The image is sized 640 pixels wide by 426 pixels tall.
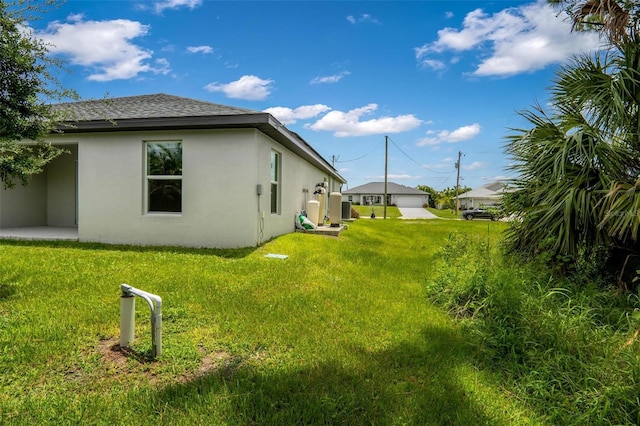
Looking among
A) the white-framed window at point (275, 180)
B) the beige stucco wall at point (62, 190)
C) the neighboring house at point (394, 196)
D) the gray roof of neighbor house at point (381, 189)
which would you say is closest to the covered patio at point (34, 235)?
the beige stucco wall at point (62, 190)

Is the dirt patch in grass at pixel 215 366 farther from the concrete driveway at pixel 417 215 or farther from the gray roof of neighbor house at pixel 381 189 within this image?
the gray roof of neighbor house at pixel 381 189

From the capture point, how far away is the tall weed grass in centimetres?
218

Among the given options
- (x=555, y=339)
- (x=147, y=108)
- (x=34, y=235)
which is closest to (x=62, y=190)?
(x=34, y=235)

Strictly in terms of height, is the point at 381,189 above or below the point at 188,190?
above

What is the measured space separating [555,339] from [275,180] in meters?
7.50

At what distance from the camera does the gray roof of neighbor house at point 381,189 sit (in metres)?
54.4

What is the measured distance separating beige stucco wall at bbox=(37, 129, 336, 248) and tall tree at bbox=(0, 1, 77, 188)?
3061 mm

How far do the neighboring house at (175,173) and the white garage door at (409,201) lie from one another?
157ft

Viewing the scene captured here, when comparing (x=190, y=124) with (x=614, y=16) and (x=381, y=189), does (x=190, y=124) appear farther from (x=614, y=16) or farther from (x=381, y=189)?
(x=381, y=189)

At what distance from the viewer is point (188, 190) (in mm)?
7477

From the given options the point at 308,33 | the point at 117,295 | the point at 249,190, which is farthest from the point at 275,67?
the point at 117,295

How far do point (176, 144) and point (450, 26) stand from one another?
7.85m

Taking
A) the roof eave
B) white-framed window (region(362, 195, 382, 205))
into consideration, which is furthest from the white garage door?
the roof eave

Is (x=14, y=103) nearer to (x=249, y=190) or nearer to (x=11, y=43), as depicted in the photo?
(x=11, y=43)
